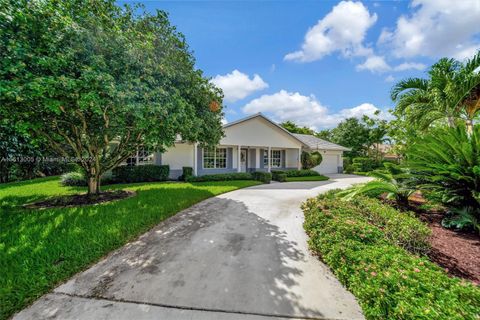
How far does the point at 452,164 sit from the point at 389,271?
3.71 metres

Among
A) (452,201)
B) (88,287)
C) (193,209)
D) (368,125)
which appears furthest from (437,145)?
(368,125)

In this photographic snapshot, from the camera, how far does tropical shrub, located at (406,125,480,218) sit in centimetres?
411

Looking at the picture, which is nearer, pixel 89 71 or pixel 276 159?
pixel 89 71

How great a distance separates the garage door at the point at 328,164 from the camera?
21.4 m

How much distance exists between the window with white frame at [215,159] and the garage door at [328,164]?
10611mm

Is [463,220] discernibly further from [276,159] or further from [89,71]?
[276,159]

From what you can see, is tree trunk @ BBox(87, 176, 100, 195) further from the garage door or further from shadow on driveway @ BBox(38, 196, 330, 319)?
the garage door

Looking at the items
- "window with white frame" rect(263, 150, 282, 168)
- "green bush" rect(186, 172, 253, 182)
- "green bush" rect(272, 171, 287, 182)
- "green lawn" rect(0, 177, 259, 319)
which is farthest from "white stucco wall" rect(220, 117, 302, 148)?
"green lawn" rect(0, 177, 259, 319)

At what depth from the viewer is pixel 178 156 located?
13.8 m

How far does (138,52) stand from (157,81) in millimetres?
841

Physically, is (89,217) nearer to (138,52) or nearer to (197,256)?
(197,256)

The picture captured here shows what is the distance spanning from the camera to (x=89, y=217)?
5.11m

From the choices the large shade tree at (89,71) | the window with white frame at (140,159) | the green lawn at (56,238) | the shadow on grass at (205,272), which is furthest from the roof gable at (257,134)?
the shadow on grass at (205,272)

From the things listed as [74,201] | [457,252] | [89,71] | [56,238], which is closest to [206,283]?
[56,238]
